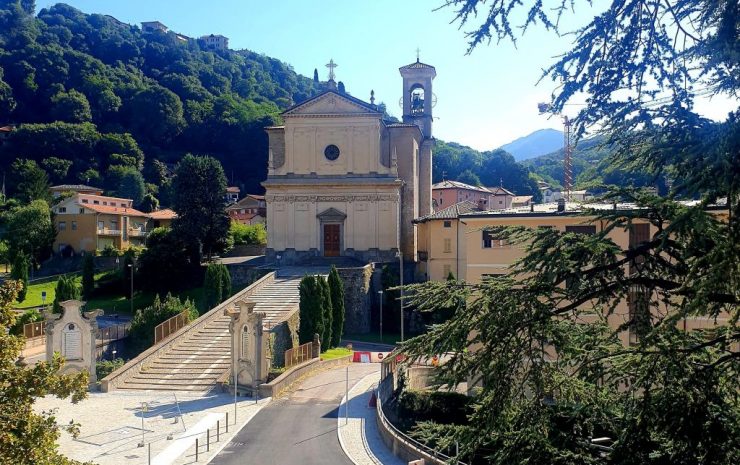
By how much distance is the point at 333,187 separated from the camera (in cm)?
4431

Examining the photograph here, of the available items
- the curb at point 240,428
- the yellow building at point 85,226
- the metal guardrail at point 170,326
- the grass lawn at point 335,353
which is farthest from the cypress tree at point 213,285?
the yellow building at point 85,226

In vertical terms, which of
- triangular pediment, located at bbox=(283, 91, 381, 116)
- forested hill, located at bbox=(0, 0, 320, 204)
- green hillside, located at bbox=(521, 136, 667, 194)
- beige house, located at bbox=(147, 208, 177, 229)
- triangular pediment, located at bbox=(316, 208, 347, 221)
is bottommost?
green hillside, located at bbox=(521, 136, 667, 194)

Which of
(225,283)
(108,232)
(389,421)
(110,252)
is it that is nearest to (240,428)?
(389,421)

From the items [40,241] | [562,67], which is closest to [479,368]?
[562,67]

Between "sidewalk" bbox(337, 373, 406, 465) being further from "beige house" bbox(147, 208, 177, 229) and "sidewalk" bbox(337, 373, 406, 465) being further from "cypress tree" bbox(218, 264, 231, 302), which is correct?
"beige house" bbox(147, 208, 177, 229)

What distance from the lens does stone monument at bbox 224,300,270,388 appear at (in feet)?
83.1

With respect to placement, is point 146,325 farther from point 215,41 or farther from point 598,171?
point 215,41

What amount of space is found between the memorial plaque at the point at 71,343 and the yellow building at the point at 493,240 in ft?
53.2

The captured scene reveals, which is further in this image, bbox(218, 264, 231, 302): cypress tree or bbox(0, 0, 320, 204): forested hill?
bbox(0, 0, 320, 204): forested hill

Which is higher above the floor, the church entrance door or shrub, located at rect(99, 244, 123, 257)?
the church entrance door

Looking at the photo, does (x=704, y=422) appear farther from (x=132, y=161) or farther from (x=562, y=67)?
(x=132, y=161)

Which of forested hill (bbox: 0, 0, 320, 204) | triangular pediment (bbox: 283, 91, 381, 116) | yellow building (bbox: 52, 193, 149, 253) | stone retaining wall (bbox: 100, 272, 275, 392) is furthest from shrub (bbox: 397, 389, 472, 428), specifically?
forested hill (bbox: 0, 0, 320, 204)

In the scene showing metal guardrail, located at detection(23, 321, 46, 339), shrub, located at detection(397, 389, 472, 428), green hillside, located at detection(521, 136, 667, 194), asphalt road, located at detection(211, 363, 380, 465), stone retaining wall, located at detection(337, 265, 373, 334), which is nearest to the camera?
green hillside, located at detection(521, 136, 667, 194)

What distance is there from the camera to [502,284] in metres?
7.46
